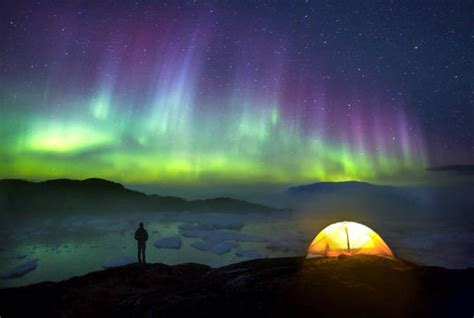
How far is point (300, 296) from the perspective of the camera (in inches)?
284

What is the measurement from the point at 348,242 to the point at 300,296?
6.28 meters

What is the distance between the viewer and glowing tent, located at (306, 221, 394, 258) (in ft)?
41.2

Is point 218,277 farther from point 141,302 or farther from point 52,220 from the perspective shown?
point 52,220

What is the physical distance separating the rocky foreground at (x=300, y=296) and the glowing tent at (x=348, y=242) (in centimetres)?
346

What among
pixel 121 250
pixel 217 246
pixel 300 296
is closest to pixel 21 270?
pixel 217 246

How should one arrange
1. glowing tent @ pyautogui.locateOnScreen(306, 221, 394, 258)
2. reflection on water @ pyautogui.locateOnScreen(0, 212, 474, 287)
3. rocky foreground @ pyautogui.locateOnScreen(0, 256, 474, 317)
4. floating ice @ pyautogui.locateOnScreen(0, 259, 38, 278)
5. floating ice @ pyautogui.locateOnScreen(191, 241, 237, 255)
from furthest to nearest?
floating ice @ pyautogui.locateOnScreen(191, 241, 237, 255), reflection on water @ pyautogui.locateOnScreen(0, 212, 474, 287), floating ice @ pyautogui.locateOnScreen(0, 259, 38, 278), glowing tent @ pyautogui.locateOnScreen(306, 221, 394, 258), rocky foreground @ pyautogui.locateOnScreen(0, 256, 474, 317)

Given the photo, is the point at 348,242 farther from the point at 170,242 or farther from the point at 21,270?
the point at 170,242

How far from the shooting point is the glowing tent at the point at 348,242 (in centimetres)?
1255

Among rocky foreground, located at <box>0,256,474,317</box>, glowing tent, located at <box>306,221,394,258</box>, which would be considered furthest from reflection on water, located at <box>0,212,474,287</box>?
glowing tent, located at <box>306,221,394,258</box>

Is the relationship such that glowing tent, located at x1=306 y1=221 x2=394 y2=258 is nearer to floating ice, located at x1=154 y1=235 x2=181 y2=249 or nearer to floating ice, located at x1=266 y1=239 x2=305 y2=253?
floating ice, located at x1=154 y1=235 x2=181 y2=249

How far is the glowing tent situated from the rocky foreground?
3461 mm

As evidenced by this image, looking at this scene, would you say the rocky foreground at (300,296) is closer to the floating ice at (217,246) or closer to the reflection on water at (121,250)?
the reflection on water at (121,250)

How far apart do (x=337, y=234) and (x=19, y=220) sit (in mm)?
205903

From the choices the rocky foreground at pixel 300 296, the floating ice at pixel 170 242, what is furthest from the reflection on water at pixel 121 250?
the rocky foreground at pixel 300 296
